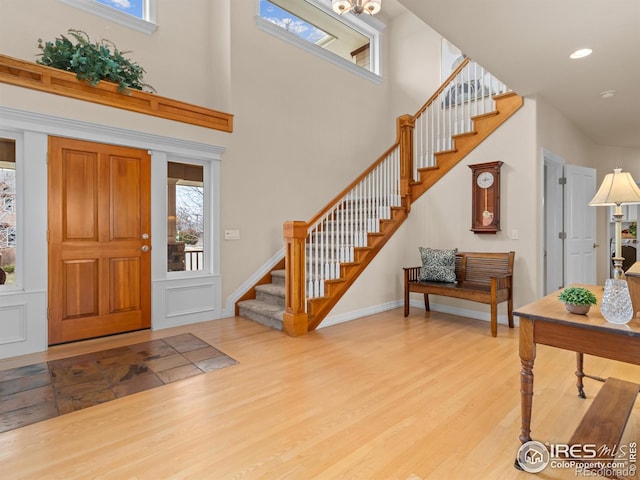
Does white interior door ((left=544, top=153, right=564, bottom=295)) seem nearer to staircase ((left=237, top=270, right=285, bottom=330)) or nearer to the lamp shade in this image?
the lamp shade

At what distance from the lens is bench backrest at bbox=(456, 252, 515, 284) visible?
13.7ft

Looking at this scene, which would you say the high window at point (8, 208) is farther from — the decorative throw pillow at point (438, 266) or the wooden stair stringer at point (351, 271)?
the decorative throw pillow at point (438, 266)

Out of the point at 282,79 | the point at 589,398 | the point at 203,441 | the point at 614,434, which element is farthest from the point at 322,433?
the point at 282,79

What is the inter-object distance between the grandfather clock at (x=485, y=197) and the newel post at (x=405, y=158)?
939 mm

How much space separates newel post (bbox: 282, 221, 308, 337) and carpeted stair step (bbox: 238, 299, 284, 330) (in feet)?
0.74

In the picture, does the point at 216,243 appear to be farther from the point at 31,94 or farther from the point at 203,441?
the point at 203,441

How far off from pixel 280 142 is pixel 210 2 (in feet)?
7.17

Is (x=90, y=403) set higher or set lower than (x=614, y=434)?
lower

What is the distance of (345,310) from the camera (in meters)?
4.36

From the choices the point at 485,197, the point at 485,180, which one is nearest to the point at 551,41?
the point at 485,180

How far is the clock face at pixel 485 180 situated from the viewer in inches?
171

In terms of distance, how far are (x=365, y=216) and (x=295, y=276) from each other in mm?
1647

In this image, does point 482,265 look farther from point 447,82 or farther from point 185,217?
point 185,217

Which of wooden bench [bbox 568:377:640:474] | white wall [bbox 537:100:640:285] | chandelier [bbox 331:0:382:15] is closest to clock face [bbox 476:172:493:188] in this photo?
white wall [bbox 537:100:640:285]
